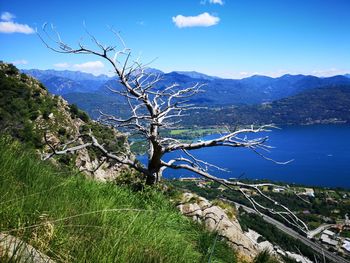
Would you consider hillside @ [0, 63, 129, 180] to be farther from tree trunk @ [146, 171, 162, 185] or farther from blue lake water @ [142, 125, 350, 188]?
blue lake water @ [142, 125, 350, 188]

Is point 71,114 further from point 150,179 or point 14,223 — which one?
point 14,223

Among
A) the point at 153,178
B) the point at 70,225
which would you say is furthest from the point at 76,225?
the point at 153,178

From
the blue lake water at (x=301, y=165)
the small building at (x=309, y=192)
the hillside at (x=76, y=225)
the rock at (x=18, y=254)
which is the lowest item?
the blue lake water at (x=301, y=165)

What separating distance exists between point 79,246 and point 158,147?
598 centimetres

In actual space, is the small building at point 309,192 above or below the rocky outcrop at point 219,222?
below

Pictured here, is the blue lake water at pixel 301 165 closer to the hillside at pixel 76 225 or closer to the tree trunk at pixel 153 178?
the tree trunk at pixel 153 178

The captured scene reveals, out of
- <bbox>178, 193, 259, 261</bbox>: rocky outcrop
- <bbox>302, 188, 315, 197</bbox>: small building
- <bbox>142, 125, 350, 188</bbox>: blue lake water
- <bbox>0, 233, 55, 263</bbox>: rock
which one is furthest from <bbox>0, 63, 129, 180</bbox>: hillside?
<bbox>302, 188, 315, 197</bbox>: small building

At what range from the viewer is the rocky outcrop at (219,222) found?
6476 mm

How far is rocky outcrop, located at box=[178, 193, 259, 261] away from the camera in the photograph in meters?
6.48

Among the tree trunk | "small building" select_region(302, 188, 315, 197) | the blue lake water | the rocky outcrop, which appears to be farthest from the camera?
the blue lake water

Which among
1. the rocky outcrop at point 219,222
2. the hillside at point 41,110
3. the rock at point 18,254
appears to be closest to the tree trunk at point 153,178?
the rocky outcrop at point 219,222

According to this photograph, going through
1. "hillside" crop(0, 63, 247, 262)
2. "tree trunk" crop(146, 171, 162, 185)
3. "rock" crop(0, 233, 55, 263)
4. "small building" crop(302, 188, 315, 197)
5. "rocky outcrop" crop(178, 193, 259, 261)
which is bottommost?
"small building" crop(302, 188, 315, 197)

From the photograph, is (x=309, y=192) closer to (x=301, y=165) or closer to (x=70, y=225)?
(x=301, y=165)

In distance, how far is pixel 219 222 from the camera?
19.5 ft
